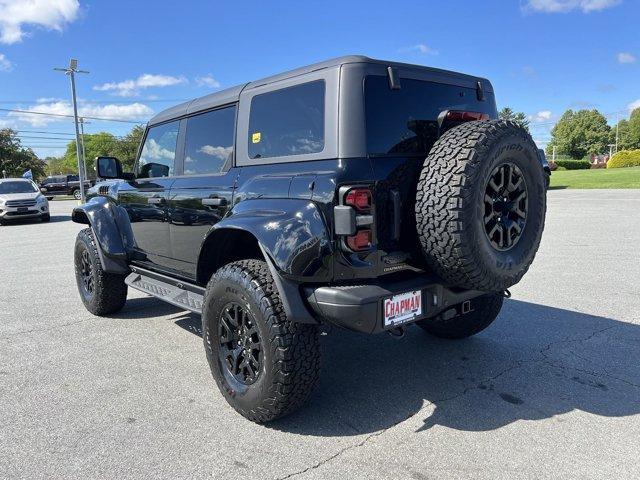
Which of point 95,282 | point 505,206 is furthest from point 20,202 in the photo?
point 505,206

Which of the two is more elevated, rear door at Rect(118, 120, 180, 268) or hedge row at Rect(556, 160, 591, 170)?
hedge row at Rect(556, 160, 591, 170)

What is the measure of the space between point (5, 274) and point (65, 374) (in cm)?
500

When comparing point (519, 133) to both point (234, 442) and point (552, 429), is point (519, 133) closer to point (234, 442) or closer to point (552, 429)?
point (552, 429)

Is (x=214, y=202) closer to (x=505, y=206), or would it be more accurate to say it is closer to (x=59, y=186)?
(x=505, y=206)

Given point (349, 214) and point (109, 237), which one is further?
point (109, 237)

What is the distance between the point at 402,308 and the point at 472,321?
153 centimetres

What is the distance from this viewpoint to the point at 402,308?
2652 mm

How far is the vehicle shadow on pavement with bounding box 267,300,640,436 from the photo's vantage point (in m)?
2.93

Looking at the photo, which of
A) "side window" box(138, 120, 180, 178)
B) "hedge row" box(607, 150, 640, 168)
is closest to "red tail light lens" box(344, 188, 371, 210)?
"side window" box(138, 120, 180, 178)

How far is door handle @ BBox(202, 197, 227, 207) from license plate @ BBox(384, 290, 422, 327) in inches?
52.6

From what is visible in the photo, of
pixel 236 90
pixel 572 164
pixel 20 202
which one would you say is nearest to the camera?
pixel 236 90

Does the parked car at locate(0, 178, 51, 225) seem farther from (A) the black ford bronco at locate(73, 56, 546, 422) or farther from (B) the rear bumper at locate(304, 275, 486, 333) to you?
(B) the rear bumper at locate(304, 275, 486, 333)

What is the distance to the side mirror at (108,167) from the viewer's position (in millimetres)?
4367

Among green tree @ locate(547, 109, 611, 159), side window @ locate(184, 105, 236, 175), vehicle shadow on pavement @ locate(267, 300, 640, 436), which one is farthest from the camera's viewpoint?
green tree @ locate(547, 109, 611, 159)
